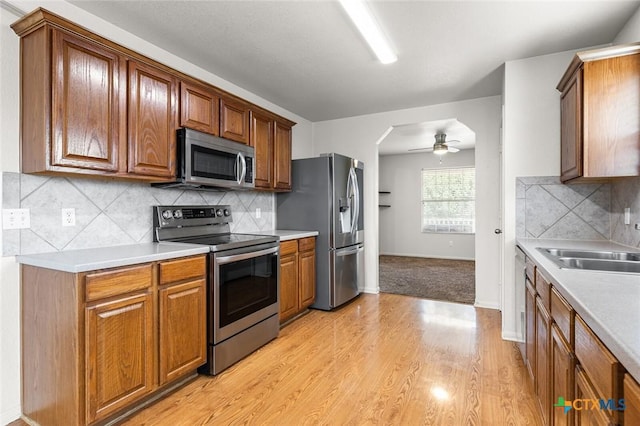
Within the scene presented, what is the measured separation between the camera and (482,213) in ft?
12.9

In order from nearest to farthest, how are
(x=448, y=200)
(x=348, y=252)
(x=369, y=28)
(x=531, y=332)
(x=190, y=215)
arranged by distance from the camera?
(x=531, y=332), (x=369, y=28), (x=190, y=215), (x=348, y=252), (x=448, y=200)

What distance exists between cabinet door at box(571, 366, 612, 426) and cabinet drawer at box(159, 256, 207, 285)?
2044 mm

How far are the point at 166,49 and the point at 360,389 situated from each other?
304 centimetres

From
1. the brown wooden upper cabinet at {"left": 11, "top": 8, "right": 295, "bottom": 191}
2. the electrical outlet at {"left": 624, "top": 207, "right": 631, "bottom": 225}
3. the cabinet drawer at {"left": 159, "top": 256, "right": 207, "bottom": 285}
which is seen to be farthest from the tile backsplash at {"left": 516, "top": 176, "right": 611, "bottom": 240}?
the brown wooden upper cabinet at {"left": 11, "top": 8, "right": 295, "bottom": 191}

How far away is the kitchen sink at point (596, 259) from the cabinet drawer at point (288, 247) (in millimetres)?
2119

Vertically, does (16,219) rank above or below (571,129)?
below

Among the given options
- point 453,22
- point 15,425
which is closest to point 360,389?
point 15,425

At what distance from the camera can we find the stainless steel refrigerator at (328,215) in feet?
12.5

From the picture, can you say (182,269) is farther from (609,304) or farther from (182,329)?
(609,304)

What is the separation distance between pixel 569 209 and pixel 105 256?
11.2ft

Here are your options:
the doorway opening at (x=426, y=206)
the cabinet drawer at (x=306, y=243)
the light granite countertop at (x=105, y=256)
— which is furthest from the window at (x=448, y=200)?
the light granite countertop at (x=105, y=256)

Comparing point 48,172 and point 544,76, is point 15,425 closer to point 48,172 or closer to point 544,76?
point 48,172

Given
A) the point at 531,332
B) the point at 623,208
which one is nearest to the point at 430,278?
the point at 623,208

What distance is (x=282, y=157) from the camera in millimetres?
3713
